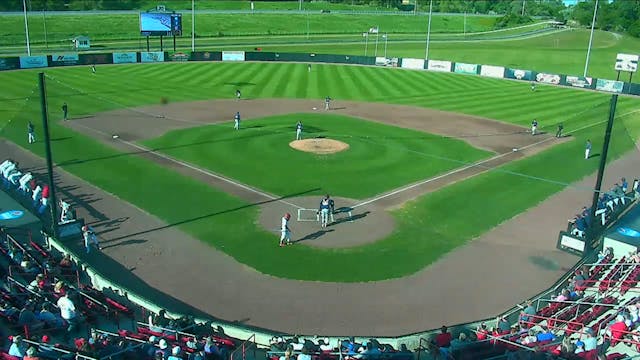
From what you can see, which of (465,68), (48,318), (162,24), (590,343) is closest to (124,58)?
(162,24)

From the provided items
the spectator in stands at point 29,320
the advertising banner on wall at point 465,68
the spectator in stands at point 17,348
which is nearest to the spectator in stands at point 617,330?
the spectator in stands at point 17,348

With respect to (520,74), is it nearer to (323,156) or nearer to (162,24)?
(323,156)

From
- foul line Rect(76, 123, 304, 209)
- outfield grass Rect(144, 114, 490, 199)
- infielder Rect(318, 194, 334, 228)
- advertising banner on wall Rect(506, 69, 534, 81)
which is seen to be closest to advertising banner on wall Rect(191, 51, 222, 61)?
outfield grass Rect(144, 114, 490, 199)

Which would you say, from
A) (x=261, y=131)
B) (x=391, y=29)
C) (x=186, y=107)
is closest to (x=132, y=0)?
(x=391, y=29)

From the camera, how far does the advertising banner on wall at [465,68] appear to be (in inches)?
3142

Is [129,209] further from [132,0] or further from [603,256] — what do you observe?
[132,0]

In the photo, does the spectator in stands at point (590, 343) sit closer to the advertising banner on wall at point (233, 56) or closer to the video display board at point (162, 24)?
the advertising banner on wall at point (233, 56)

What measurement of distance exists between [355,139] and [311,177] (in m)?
10.1

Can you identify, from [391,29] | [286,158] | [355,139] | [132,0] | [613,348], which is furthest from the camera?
[132,0]

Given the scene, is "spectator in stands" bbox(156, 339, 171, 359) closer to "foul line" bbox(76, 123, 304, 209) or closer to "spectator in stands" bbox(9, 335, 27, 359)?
"spectator in stands" bbox(9, 335, 27, 359)

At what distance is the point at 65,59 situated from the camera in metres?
76.0

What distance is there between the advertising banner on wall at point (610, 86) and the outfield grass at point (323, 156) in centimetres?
3675

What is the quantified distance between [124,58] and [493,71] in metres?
52.7

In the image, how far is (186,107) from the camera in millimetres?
53000
